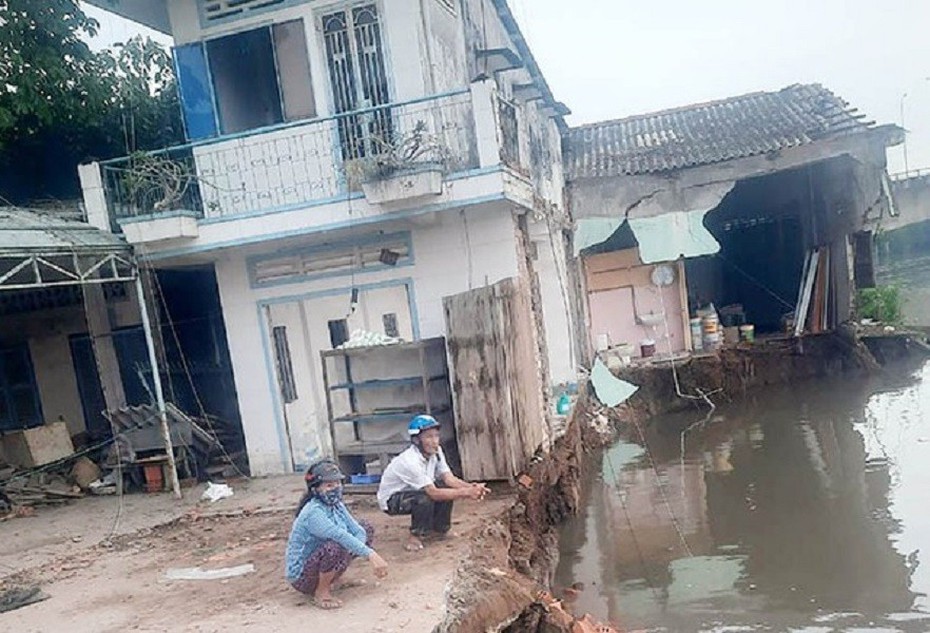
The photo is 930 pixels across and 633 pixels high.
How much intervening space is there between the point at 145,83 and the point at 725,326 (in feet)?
46.4

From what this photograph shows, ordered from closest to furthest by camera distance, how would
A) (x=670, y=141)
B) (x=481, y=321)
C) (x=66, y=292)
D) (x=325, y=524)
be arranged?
(x=325, y=524), (x=481, y=321), (x=66, y=292), (x=670, y=141)

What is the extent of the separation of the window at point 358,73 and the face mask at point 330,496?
4.96m

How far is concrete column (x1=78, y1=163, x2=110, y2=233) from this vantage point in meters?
9.34

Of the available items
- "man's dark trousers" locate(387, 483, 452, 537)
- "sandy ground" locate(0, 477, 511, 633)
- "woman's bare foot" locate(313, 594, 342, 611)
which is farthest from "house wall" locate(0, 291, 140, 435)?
"woman's bare foot" locate(313, 594, 342, 611)

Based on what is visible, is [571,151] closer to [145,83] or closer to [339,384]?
→ [145,83]

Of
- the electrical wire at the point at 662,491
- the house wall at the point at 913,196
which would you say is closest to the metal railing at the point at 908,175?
the house wall at the point at 913,196

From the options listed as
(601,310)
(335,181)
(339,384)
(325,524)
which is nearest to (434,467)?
(325,524)

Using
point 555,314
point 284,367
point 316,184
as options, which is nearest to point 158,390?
point 284,367

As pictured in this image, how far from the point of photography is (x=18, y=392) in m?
12.2

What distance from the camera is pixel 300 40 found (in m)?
9.12

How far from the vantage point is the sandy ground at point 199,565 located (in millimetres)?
5211

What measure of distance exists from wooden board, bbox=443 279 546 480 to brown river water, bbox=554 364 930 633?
1.60 m

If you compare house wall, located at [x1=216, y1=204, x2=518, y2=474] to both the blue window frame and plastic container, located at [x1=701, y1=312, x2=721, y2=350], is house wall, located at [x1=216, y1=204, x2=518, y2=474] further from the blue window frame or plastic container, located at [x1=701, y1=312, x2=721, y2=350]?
plastic container, located at [x1=701, y1=312, x2=721, y2=350]

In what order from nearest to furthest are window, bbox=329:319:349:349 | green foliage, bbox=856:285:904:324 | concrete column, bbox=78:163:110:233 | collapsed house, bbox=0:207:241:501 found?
concrete column, bbox=78:163:110:233 → window, bbox=329:319:349:349 → collapsed house, bbox=0:207:241:501 → green foliage, bbox=856:285:904:324
